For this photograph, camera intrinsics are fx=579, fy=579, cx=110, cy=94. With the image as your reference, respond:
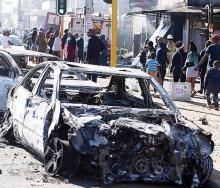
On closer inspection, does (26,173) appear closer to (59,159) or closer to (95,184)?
(59,159)

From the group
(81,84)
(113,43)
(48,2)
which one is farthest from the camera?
(48,2)

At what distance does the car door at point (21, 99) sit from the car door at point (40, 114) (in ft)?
0.52

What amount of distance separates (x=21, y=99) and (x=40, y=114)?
1.06 m

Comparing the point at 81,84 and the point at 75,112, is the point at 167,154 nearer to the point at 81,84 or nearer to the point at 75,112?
the point at 75,112

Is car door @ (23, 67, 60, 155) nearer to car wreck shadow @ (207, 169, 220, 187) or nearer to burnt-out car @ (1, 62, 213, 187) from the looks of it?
burnt-out car @ (1, 62, 213, 187)

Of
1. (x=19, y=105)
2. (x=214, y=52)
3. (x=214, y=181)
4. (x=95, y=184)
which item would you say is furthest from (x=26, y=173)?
(x=214, y=52)

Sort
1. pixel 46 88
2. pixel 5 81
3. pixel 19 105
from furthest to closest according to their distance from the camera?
pixel 5 81 → pixel 46 88 → pixel 19 105

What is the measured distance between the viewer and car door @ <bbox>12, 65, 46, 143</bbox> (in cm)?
835

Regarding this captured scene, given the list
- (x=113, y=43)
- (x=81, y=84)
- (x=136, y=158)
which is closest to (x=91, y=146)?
(x=136, y=158)

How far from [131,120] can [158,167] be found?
68cm

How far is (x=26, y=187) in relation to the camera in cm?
662

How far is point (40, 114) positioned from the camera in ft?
25.1

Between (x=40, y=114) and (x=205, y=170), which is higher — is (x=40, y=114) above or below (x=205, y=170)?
above

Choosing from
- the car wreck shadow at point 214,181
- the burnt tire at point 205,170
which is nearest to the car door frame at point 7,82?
the car wreck shadow at point 214,181
